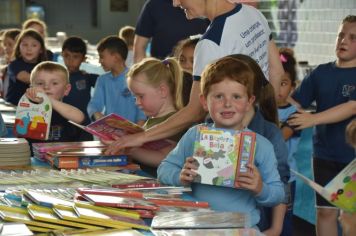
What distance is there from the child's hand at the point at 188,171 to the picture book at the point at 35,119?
53.5 inches

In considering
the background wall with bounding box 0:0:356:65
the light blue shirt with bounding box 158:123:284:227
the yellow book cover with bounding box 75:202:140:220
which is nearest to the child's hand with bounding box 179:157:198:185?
the light blue shirt with bounding box 158:123:284:227

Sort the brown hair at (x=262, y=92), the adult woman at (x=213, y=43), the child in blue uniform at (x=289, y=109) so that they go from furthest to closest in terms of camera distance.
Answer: the child in blue uniform at (x=289, y=109), the adult woman at (x=213, y=43), the brown hair at (x=262, y=92)

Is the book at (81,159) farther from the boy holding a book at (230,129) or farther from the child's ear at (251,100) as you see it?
the child's ear at (251,100)

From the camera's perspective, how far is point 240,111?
3119 millimetres

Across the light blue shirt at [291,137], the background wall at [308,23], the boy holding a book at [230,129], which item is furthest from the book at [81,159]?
the background wall at [308,23]

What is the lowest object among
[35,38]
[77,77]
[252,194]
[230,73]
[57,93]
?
[77,77]

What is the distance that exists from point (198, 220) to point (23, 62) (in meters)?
4.93

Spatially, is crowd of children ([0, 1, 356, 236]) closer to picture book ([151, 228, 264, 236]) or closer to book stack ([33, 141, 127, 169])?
book stack ([33, 141, 127, 169])

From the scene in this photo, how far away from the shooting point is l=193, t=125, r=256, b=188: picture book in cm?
287

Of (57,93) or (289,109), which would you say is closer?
(57,93)

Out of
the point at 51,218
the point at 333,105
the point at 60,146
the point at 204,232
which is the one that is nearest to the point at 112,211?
the point at 51,218

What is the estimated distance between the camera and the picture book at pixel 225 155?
2865 millimetres

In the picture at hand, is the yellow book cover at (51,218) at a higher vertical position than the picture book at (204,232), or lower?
higher

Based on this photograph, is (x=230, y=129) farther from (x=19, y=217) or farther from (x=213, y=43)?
(x=19, y=217)
